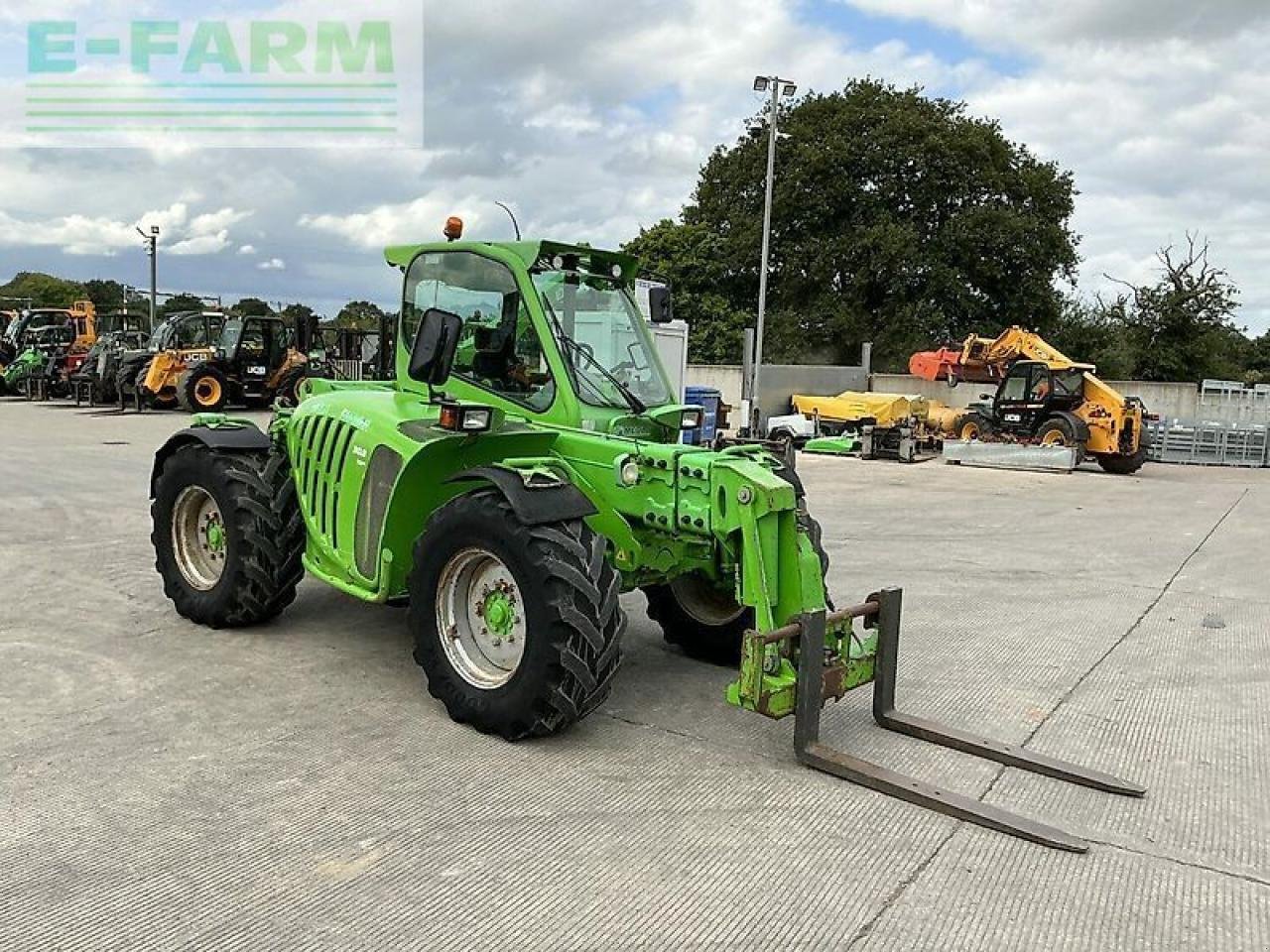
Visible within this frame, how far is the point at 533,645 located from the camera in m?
4.29

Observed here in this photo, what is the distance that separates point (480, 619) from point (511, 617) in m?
0.22

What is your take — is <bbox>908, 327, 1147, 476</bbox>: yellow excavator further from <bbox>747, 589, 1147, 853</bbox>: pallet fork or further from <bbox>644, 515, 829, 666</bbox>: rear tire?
<bbox>747, 589, 1147, 853</bbox>: pallet fork

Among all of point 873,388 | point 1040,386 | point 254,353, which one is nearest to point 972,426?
point 1040,386

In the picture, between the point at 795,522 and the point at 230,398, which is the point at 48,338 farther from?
the point at 795,522

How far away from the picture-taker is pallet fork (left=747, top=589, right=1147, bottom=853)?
3.96 metres

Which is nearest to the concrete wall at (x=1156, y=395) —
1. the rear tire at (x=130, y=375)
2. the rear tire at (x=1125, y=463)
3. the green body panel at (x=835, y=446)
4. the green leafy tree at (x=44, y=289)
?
the rear tire at (x=1125, y=463)

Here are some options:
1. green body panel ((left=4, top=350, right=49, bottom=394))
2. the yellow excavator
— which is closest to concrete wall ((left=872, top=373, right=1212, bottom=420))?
the yellow excavator

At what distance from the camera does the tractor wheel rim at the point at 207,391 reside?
79.8 ft

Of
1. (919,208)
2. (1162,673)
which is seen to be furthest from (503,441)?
(919,208)

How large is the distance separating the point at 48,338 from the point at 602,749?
3237 centimetres

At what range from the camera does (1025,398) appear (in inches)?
808

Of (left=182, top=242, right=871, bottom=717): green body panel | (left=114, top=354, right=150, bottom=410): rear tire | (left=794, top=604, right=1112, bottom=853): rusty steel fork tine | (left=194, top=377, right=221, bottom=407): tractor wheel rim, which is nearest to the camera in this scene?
(left=794, top=604, right=1112, bottom=853): rusty steel fork tine

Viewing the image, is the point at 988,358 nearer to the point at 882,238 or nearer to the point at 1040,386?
the point at 1040,386

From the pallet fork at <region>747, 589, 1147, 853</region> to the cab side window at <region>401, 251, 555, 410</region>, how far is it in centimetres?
182
